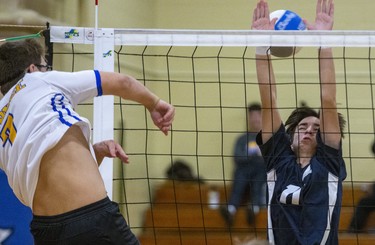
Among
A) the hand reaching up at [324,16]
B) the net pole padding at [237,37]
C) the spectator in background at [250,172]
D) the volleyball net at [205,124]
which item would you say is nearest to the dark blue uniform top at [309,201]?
the net pole padding at [237,37]

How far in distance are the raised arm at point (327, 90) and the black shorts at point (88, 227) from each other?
168 cm

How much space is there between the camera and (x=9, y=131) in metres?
2.73

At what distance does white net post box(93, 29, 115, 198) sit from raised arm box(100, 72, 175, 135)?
3.19ft

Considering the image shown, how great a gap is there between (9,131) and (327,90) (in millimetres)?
1986

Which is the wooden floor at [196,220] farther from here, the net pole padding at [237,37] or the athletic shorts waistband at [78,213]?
the athletic shorts waistband at [78,213]

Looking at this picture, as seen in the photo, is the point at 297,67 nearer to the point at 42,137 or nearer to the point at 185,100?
the point at 185,100

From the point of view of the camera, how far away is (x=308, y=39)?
158 inches

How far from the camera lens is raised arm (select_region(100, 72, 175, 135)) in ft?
9.22

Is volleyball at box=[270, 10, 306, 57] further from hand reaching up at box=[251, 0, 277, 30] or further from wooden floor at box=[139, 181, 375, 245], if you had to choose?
wooden floor at box=[139, 181, 375, 245]

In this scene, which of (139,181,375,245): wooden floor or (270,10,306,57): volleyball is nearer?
(270,10,306,57): volleyball

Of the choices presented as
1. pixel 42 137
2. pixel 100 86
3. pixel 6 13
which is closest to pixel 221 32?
pixel 100 86

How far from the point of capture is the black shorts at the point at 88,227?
2562mm

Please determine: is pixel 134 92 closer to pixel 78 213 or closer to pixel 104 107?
pixel 78 213

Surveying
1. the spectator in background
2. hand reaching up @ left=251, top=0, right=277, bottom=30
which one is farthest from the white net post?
the spectator in background
